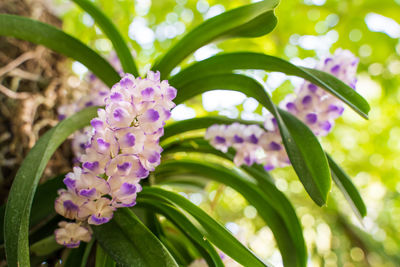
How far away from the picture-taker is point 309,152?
61 cm

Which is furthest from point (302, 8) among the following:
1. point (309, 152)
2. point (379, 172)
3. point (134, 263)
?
point (134, 263)

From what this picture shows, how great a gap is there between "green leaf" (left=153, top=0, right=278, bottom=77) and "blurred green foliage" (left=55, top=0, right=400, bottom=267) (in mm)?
616

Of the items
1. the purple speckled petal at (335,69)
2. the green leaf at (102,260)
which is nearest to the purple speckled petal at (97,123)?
the green leaf at (102,260)

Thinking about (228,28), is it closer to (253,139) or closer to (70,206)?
(253,139)

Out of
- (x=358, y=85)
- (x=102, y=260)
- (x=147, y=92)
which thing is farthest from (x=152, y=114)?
(x=358, y=85)

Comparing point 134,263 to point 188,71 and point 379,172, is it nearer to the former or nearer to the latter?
point 188,71

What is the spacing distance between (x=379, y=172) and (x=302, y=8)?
36.5 inches

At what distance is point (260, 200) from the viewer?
2.58 ft

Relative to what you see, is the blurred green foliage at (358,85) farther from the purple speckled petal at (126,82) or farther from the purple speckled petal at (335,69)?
the purple speckled petal at (126,82)

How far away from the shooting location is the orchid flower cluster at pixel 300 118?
0.71m

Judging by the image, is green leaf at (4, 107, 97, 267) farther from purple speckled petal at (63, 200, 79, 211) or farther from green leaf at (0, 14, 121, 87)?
green leaf at (0, 14, 121, 87)

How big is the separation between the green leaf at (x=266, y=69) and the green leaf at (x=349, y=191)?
15cm

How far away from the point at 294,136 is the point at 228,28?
0.25 meters

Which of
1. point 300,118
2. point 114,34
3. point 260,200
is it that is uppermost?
point 114,34
